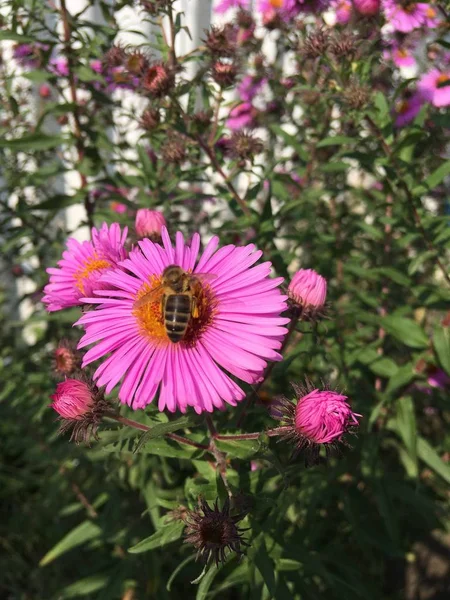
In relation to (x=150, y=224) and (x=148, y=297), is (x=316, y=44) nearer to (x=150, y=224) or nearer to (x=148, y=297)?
(x=150, y=224)

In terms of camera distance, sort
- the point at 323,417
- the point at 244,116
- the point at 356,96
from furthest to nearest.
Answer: the point at 244,116
the point at 356,96
the point at 323,417

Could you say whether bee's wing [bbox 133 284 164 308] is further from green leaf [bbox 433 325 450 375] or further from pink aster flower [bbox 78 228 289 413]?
green leaf [bbox 433 325 450 375]

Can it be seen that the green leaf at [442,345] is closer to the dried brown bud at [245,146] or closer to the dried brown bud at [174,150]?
the dried brown bud at [245,146]

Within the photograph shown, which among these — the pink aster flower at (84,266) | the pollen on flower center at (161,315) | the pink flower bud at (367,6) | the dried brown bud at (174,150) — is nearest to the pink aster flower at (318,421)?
the pollen on flower center at (161,315)

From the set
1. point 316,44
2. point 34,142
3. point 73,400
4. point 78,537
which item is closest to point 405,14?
point 316,44

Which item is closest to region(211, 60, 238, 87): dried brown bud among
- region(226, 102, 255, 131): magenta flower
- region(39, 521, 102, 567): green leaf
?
region(226, 102, 255, 131): magenta flower

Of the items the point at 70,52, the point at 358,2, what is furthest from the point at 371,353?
the point at 70,52
